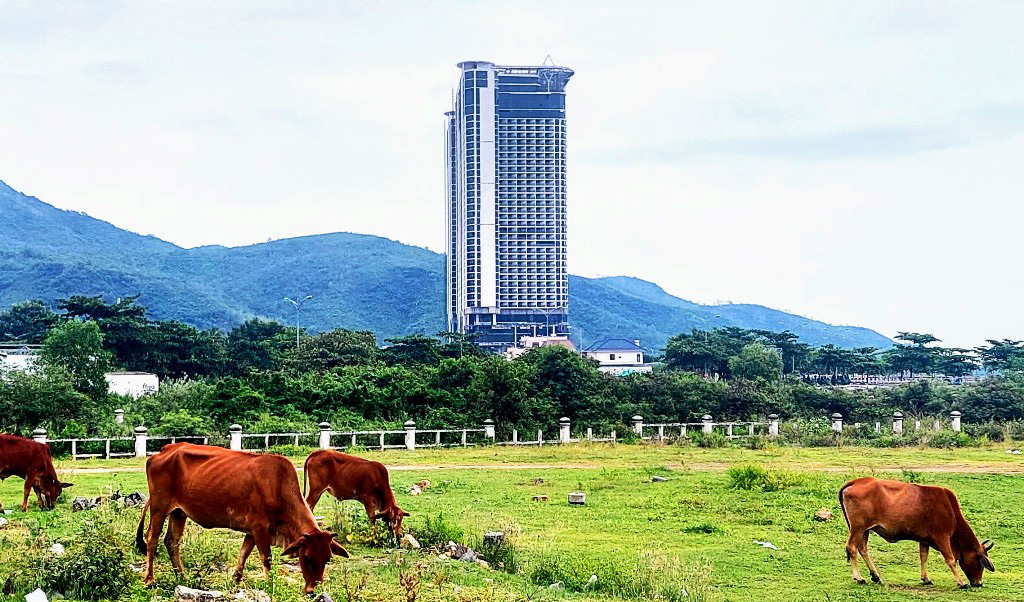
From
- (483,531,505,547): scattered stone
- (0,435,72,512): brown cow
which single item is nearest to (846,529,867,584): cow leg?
(483,531,505,547): scattered stone

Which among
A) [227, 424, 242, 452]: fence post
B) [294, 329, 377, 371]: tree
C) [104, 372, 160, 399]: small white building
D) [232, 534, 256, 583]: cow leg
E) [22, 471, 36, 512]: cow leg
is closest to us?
[232, 534, 256, 583]: cow leg

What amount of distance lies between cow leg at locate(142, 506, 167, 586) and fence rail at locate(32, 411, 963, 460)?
774 inches

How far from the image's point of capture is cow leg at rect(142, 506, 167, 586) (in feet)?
38.3

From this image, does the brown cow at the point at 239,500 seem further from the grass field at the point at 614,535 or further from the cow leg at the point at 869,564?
the cow leg at the point at 869,564

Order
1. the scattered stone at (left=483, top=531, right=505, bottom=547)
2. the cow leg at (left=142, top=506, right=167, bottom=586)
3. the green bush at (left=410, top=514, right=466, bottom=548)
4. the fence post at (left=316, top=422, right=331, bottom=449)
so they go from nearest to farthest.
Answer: the cow leg at (left=142, top=506, right=167, bottom=586) → the scattered stone at (left=483, top=531, right=505, bottom=547) → the green bush at (left=410, top=514, right=466, bottom=548) → the fence post at (left=316, top=422, right=331, bottom=449)

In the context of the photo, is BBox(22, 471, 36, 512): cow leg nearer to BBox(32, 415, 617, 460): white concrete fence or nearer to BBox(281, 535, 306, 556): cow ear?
BBox(281, 535, 306, 556): cow ear

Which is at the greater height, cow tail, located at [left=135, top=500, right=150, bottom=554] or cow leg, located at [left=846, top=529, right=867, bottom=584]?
cow tail, located at [left=135, top=500, right=150, bottom=554]

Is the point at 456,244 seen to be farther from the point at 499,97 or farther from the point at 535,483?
the point at 535,483

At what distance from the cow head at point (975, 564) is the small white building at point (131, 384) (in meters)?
38.2

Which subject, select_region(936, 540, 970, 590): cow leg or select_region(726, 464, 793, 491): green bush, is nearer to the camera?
select_region(936, 540, 970, 590): cow leg

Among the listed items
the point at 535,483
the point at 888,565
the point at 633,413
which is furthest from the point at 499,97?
the point at 888,565

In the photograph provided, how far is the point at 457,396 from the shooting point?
42.6 meters

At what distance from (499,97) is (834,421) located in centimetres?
10437

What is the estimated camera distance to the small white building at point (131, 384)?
154 ft
